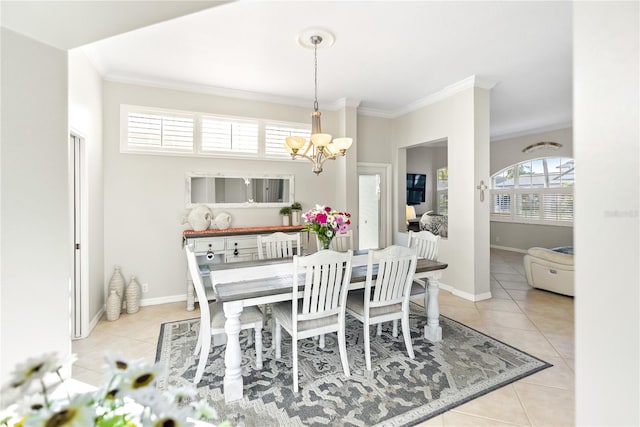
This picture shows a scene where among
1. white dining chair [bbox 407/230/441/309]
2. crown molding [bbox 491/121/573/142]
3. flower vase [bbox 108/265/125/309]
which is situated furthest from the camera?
crown molding [bbox 491/121/573/142]

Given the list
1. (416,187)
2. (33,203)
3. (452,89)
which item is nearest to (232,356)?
(33,203)

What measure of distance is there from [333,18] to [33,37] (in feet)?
6.76

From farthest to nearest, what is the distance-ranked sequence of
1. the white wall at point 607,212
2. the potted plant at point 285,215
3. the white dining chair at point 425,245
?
the potted plant at point 285,215 < the white dining chair at point 425,245 < the white wall at point 607,212

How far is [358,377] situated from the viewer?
7.42 ft

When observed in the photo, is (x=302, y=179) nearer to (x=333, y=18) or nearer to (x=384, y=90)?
(x=384, y=90)

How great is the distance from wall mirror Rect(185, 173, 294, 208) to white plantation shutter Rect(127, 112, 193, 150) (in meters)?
0.46

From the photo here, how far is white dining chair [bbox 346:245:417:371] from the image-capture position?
7.69ft

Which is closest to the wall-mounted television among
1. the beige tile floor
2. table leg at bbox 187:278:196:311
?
the beige tile floor

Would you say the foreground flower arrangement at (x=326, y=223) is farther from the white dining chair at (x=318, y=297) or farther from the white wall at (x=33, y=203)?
the white wall at (x=33, y=203)

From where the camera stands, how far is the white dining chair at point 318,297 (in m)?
2.07

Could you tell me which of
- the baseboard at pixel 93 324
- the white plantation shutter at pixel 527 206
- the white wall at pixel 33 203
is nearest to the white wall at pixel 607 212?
the white wall at pixel 33 203

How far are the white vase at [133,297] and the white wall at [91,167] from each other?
0.29 meters

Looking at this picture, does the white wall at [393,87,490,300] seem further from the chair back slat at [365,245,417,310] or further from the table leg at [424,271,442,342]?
the chair back slat at [365,245,417,310]

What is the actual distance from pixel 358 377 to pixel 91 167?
10.9ft
